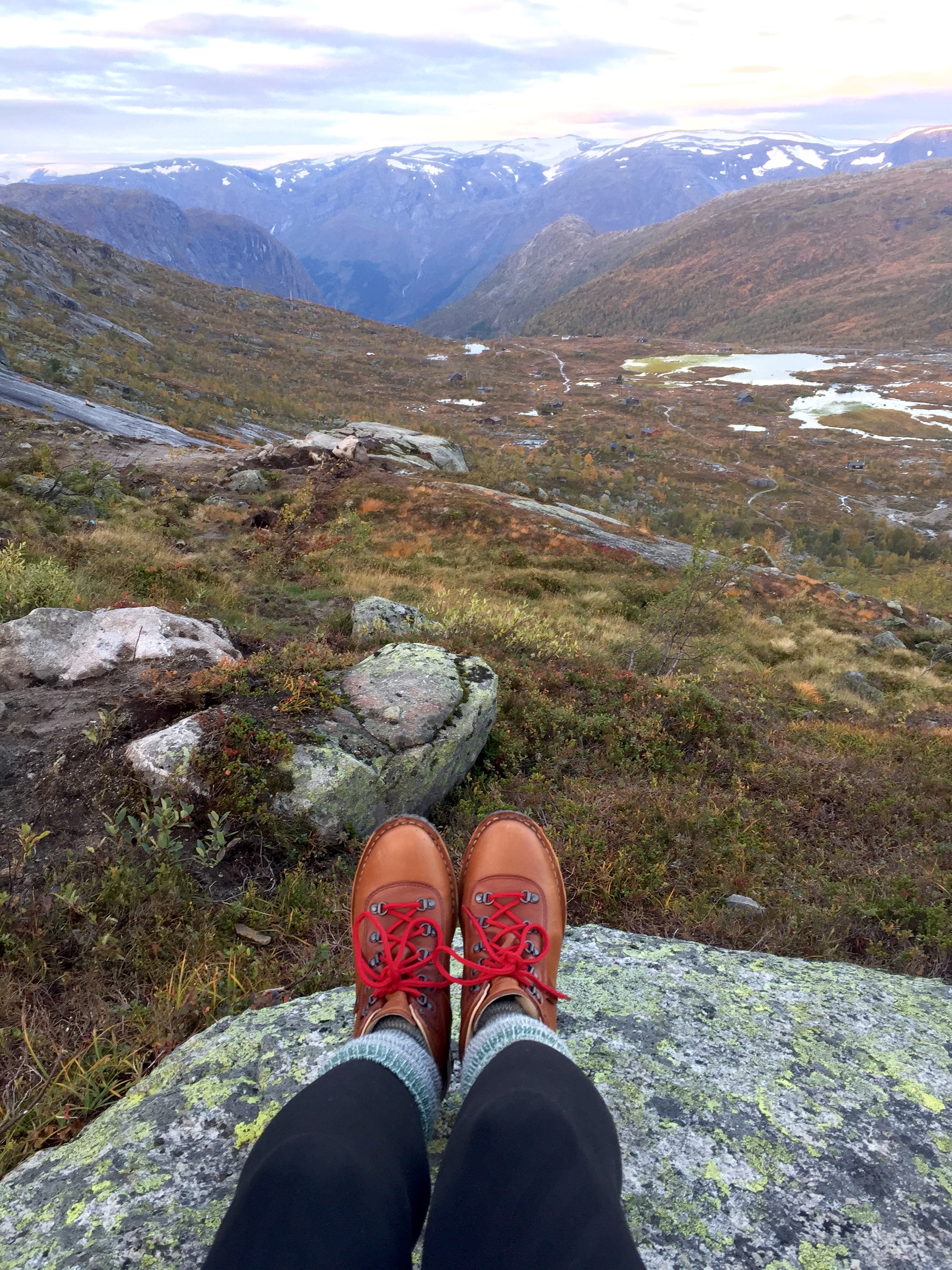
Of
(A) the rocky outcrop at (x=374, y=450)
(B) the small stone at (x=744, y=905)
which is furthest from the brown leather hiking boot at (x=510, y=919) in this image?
(A) the rocky outcrop at (x=374, y=450)

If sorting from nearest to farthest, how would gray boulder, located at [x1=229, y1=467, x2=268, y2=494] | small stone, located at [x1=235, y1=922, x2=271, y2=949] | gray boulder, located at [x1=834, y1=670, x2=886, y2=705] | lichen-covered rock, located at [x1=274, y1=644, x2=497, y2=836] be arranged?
1. small stone, located at [x1=235, y1=922, x2=271, y2=949]
2. lichen-covered rock, located at [x1=274, y1=644, x2=497, y2=836]
3. gray boulder, located at [x1=834, y1=670, x2=886, y2=705]
4. gray boulder, located at [x1=229, y1=467, x2=268, y2=494]

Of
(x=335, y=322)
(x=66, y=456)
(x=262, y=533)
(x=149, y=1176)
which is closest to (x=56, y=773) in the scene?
(x=149, y=1176)

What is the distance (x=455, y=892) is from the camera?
10.6 ft

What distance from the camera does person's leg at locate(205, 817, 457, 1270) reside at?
5.13 ft

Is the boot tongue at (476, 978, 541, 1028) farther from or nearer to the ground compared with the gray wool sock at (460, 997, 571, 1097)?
nearer to the ground

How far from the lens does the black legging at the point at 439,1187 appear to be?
157 cm

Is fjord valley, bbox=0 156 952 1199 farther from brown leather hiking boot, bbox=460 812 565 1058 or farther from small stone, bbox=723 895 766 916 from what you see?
brown leather hiking boot, bbox=460 812 565 1058

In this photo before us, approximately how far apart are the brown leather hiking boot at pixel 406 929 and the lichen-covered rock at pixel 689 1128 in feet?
0.77

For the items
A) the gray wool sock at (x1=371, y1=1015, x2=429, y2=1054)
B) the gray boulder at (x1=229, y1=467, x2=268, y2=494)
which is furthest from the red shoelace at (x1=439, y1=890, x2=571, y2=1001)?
the gray boulder at (x1=229, y1=467, x2=268, y2=494)

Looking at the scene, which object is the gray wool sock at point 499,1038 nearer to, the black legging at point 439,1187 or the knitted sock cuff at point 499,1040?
the knitted sock cuff at point 499,1040

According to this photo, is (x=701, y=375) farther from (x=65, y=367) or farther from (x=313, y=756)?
(x=313, y=756)

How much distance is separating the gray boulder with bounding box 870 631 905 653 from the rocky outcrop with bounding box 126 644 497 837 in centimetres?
1784

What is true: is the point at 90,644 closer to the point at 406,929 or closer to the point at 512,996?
the point at 406,929

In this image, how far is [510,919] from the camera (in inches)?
119
